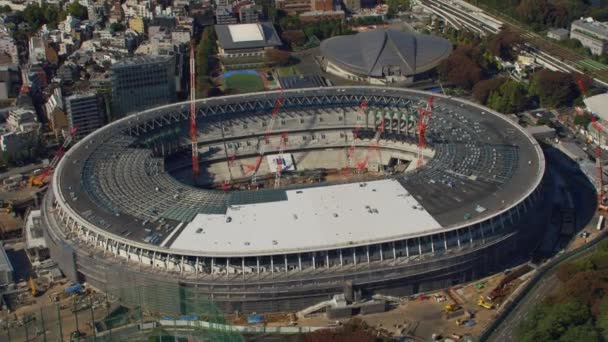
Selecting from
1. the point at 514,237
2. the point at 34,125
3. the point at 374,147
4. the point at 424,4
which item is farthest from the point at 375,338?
the point at 424,4

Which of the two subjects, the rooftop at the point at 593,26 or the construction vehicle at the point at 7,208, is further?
the rooftop at the point at 593,26

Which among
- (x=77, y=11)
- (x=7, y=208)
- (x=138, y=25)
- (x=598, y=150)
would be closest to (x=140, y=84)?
(x=7, y=208)

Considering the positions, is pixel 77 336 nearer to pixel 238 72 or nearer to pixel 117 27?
pixel 238 72

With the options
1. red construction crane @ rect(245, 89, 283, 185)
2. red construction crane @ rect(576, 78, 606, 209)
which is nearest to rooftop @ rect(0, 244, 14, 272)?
red construction crane @ rect(245, 89, 283, 185)

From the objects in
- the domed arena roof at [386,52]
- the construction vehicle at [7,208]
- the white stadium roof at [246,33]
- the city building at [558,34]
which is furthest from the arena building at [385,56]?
the construction vehicle at [7,208]

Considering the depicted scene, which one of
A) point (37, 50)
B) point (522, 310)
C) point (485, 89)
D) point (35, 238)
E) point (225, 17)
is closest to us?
point (522, 310)

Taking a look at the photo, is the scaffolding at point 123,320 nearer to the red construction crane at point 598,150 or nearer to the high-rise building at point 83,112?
the high-rise building at point 83,112

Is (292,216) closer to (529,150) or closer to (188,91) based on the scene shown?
(529,150)
